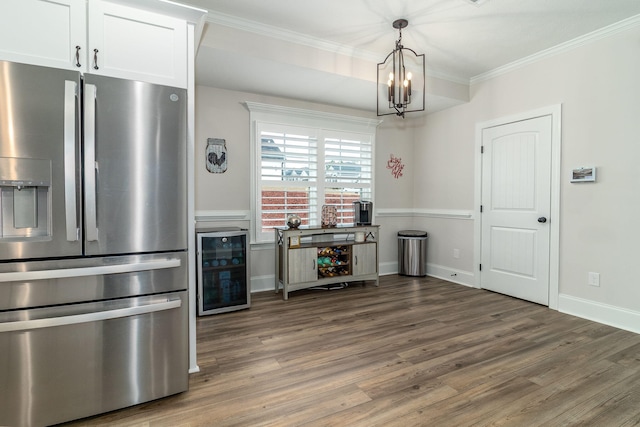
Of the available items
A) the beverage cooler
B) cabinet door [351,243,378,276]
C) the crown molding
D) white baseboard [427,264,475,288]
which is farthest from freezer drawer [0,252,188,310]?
the crown molding

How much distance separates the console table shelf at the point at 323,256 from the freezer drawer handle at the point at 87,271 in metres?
1.97

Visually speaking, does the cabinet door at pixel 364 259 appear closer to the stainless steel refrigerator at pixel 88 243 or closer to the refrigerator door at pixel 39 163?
the stainless steel refrigerator at pixel 88 243

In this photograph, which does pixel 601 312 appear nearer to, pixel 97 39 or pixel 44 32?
pixel 97 39

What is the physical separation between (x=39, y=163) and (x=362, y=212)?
11.4 feet

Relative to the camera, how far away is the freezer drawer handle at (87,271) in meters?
1.53

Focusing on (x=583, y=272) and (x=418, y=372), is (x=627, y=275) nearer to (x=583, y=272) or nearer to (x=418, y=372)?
(x=583, y=272)

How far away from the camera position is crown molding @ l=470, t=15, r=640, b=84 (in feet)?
9.50

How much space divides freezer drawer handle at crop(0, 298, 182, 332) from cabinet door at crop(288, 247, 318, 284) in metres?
1.96

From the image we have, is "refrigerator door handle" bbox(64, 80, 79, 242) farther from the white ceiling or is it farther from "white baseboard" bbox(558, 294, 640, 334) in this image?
"white baseboard" bbox(558, 294, 640, 334)

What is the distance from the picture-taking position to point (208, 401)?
186cm

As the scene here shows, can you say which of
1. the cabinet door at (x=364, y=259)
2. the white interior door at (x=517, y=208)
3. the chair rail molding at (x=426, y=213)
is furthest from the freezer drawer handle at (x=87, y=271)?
the white interior door at (x=517, y=208)

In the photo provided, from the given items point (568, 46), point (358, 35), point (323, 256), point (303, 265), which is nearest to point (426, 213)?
point (323, 256)

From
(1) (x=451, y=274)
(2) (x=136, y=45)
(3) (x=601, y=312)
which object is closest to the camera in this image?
(2) (x=136, y=45)

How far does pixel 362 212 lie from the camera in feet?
14.6
